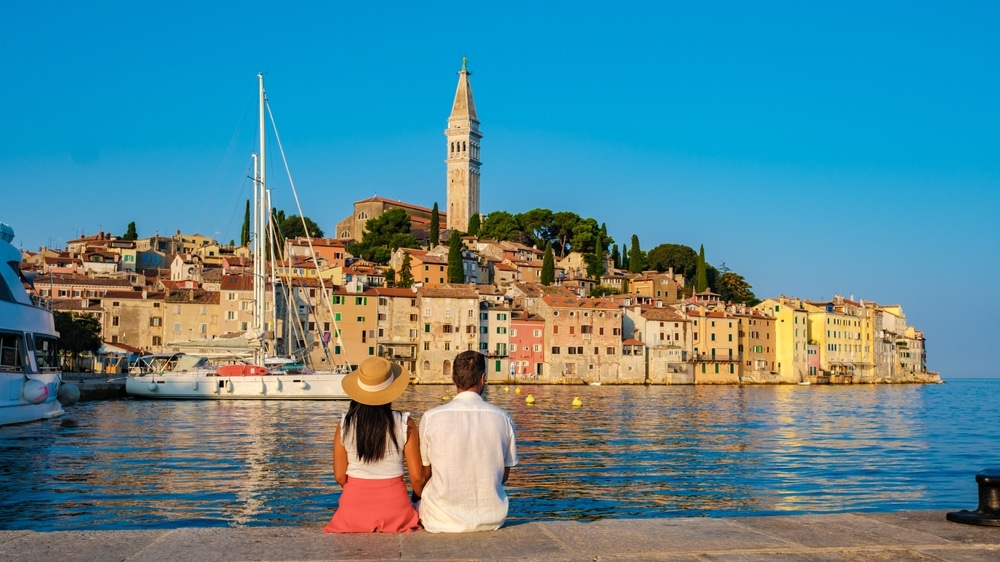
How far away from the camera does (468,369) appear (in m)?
6.41

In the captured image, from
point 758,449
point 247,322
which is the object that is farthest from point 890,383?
point 758,449

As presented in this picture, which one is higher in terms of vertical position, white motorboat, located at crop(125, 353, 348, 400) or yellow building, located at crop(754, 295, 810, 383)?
yellow building, located at crop(754, 295, 810, 383)

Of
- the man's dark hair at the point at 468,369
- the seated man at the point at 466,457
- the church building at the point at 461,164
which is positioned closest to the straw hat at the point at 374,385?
the seated man at the point at 466,457

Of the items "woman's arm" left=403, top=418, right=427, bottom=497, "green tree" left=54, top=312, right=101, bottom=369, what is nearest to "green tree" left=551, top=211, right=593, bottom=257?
"green tree" left=54, top=312, right=101, bottom=369

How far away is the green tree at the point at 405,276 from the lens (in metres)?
90.1

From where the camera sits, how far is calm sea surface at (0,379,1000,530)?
13.1 metres

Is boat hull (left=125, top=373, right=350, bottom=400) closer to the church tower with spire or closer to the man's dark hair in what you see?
the man's dark hair

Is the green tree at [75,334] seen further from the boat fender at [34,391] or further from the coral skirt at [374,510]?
the coral skirt at [374,510]

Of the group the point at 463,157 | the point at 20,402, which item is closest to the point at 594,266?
the point at 463,157

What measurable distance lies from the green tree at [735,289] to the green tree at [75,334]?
75.0m

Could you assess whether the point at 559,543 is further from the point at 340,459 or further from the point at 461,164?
the point at 461,164

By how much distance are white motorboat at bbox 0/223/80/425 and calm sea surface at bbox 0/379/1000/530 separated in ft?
2.66

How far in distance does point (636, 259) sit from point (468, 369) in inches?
4462

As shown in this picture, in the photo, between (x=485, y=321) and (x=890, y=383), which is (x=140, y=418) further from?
(x=890, y=383)
